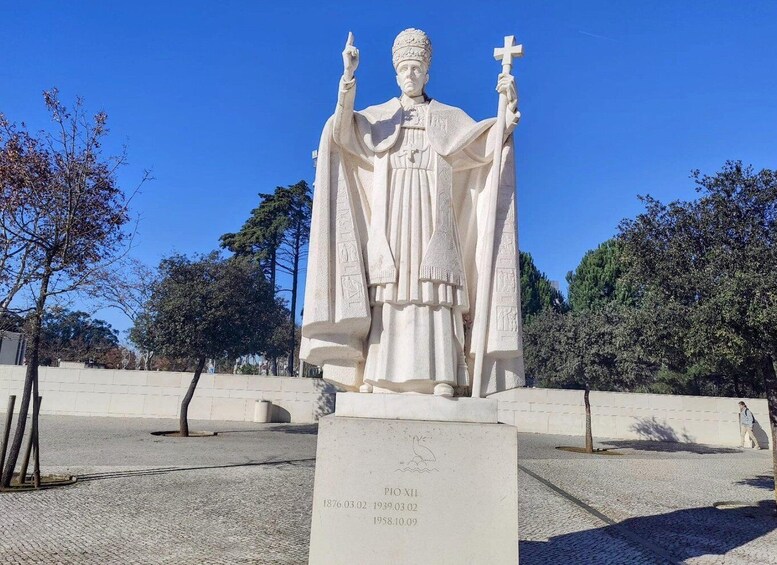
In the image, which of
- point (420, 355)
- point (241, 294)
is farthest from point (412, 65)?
point (241, 294)

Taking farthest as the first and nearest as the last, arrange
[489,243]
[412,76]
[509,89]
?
[412,76], [509,89], [489,243]

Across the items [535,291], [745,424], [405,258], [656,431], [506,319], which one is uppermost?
[535,291]

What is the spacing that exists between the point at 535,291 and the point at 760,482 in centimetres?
3847

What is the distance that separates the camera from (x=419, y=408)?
4.22 m

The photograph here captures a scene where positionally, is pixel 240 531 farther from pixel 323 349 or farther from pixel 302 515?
pixel 323 349

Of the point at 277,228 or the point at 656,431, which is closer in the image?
the point at 656,431

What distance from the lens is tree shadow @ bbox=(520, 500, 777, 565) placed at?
6.64 meters

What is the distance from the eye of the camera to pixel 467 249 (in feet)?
16.3

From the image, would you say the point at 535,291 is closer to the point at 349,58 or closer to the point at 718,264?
the point at 718,264

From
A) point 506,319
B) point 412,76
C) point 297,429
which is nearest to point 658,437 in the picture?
point 297,429

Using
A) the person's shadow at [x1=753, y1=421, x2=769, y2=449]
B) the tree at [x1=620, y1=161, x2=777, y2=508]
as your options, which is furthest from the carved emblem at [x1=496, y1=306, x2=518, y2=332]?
the person's shadow at [x1=753, y1=421, x2=769, y2=449]

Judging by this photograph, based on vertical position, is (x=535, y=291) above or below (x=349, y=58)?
above

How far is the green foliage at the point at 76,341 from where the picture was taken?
1973 inches

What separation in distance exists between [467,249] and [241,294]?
16.4 m
